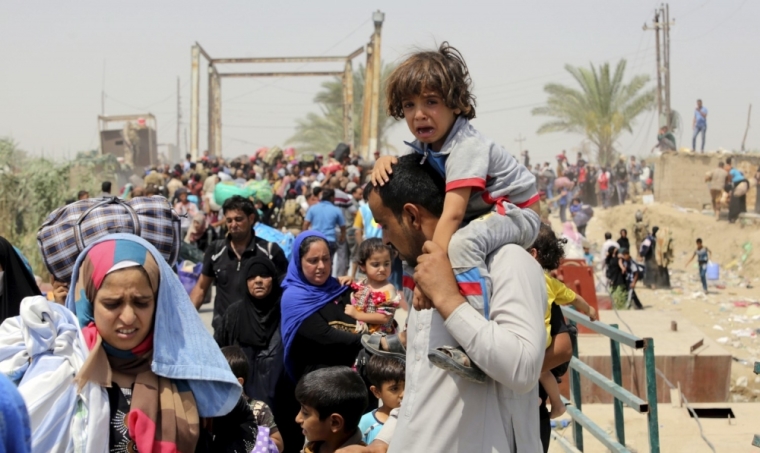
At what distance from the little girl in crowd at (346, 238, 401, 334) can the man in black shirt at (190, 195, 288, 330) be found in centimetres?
89

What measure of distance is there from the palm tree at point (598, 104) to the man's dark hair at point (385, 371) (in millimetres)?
31602

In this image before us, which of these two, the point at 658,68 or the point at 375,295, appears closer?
the point at 375,295

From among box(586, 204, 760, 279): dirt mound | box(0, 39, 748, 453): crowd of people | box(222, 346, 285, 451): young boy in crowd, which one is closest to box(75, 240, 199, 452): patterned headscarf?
box(0, 39, 748, 453): crowd of people

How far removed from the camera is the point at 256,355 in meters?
5.20

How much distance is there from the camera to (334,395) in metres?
3.69

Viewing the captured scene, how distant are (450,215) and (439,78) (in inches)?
19.9

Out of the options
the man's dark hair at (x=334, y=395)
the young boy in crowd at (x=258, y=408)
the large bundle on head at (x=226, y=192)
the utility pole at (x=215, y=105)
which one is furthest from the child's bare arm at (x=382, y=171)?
the utility pole at (x=215, y=105)

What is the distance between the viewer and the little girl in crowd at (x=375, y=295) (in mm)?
5098

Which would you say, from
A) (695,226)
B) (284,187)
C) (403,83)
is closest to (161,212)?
(403,83)

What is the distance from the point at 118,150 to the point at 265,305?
3457cm

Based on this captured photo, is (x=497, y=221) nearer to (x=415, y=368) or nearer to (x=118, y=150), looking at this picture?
(x=415, y=368)

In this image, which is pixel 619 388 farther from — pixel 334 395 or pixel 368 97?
pixel 368 97

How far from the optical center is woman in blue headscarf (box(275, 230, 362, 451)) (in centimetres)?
491

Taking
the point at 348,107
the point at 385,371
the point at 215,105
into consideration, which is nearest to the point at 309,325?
the point at 385,371
